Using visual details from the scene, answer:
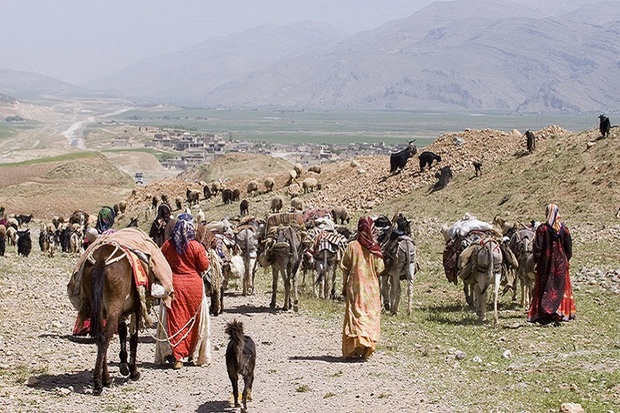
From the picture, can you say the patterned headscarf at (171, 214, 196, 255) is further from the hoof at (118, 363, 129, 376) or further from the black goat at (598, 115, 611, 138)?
the black goat at (598, 115, 611, 138)

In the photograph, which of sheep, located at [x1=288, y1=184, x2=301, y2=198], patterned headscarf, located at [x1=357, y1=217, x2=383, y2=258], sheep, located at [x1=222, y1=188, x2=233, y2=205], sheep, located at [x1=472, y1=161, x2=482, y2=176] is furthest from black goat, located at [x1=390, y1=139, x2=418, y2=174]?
patterned headscarf, located at [x1=357, y1=217, x2=383, y2=258]

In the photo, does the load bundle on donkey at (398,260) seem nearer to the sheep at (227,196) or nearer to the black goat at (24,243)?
the black goat at (24,243)

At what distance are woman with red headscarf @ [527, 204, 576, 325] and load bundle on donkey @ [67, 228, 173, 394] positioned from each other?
6.79 meters

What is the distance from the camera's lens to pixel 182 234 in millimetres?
10641

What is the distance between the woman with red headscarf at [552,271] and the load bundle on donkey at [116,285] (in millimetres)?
6785

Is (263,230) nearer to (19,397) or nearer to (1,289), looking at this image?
(1,289)

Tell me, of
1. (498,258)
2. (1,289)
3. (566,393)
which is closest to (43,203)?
(1,289)

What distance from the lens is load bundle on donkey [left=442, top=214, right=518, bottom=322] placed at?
47.2 feet

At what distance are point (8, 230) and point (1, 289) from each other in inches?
869

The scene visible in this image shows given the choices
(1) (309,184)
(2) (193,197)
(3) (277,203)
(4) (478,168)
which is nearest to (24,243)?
(3) (277,203)

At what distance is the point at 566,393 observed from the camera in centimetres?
970

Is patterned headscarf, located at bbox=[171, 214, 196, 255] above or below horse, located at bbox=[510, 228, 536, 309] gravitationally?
above

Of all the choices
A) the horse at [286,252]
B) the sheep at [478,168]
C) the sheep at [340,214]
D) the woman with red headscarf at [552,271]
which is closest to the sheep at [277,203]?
the sheep at [340,214]

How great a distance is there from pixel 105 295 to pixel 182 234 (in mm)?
1682
